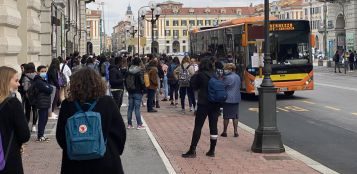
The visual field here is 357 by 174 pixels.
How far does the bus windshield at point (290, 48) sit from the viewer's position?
21375 mm

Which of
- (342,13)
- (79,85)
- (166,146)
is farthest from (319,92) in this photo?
(342,13)

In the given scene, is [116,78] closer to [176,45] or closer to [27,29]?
[27,29]

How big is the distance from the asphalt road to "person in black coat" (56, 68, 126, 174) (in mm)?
5280

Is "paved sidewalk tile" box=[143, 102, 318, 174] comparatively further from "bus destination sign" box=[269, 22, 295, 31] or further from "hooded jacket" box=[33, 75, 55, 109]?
"bus destination sign" box=[269, 22, 295, 31]

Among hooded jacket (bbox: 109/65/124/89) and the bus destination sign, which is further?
the bus destination sign

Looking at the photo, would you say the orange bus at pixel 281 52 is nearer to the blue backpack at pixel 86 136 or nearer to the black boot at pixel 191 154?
the black boot at pixel 191 154

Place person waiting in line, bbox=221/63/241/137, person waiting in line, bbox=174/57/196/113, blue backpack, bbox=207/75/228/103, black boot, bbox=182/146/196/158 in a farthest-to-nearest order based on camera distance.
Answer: person waiting in line, bbox=174/57/196/113, person waiting in line, bbox=221/63/241/137, black boot, bbox=182/146/196/158, blue backpack, bbox=207/75/228/103

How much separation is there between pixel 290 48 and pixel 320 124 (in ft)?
24.8

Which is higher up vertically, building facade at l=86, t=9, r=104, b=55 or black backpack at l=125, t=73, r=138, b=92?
building facade at l=86, t=9, r=104, b=55

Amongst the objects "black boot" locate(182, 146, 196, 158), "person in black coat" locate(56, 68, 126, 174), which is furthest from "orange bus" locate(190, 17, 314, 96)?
"person in black coat" locate(56, 68, 126, 174)

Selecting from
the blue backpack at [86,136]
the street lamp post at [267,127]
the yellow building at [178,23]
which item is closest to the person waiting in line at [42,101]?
the street lamp post at [267,127]

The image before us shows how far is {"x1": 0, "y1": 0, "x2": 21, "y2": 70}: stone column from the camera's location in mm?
11102

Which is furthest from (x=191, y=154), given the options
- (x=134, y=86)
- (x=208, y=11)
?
(x=208, y=11)

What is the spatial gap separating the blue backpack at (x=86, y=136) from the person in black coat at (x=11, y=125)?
82 cm
